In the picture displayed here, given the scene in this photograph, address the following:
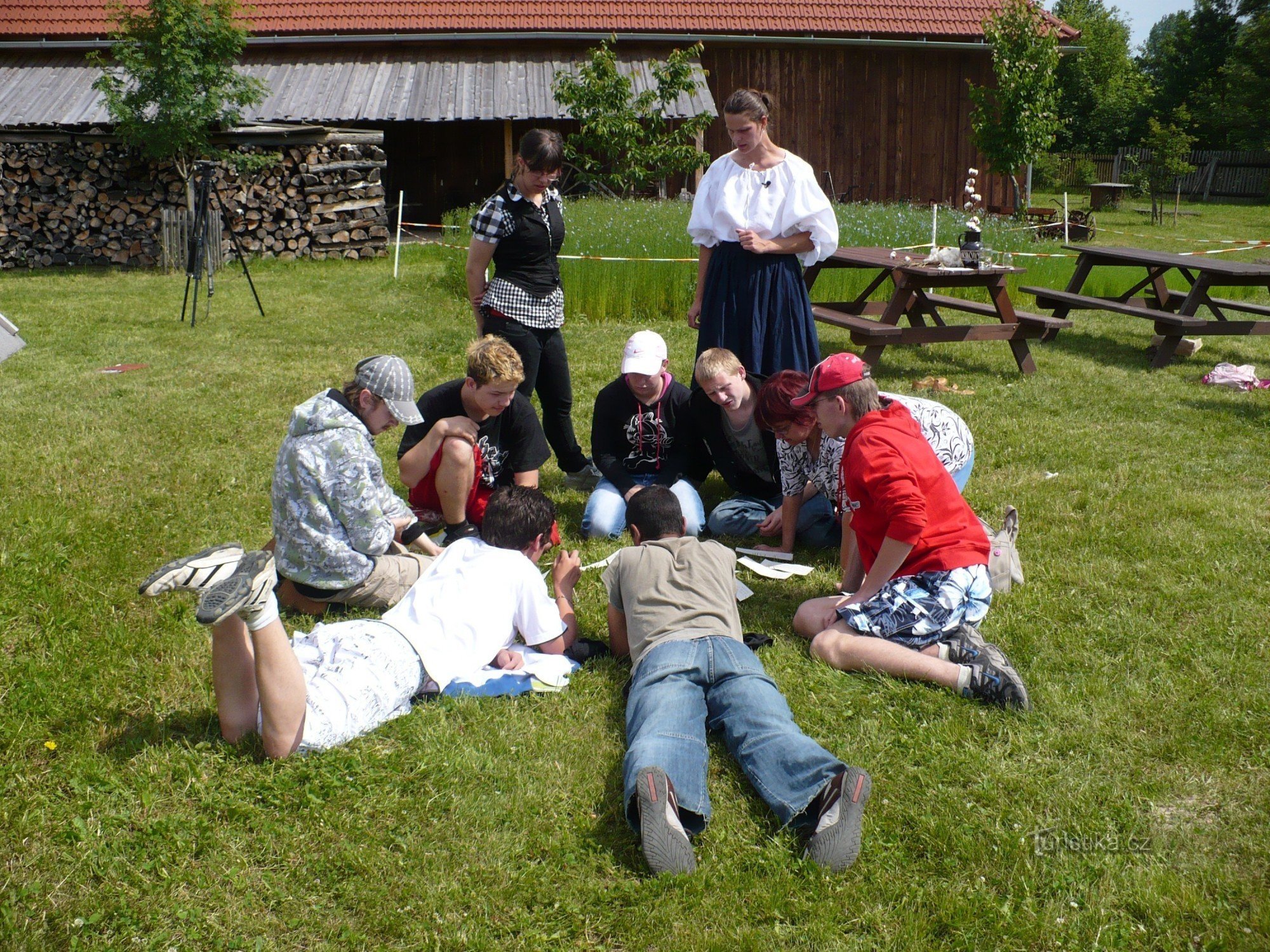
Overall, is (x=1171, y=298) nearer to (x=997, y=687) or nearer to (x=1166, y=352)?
(x=1166, y=352)

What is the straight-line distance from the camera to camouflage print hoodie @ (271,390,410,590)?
360 centimetres

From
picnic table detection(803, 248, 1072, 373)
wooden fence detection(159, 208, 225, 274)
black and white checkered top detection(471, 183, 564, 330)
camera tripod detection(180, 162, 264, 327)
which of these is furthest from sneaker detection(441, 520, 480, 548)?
wooden fence detection(159, 208, 225, 274)

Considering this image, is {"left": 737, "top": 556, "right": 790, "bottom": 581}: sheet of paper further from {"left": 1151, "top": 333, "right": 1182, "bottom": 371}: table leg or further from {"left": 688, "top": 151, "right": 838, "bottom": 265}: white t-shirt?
{"left": 1151, "top": 333, "right": 1182, "bottom": 371}: table leg

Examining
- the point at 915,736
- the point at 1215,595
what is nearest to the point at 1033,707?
the point at 915,736

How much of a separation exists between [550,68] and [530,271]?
15.2 m

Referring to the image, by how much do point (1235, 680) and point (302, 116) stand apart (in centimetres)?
1697

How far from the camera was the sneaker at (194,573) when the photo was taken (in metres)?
2.59

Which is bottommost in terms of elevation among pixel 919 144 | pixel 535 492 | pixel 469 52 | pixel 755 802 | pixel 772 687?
pixel 755 802

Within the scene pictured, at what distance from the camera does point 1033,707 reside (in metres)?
3.29

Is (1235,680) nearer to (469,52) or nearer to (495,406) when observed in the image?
(495,406)

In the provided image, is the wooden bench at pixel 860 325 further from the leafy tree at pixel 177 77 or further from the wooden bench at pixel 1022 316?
the leafy tree at pixel 177 77

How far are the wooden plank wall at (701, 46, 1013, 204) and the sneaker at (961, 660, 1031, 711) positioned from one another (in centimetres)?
1792

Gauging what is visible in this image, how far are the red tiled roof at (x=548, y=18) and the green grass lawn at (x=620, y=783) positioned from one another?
16.4 m

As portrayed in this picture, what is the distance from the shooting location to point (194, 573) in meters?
2.63
